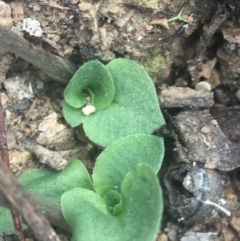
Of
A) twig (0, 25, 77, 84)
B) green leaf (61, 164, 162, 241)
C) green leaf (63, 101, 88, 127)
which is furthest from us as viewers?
green leaf (63, 101, 88, 127)

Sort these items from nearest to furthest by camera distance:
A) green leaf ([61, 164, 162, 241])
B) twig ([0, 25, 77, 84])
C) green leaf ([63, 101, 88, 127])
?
green leaf ([61, 164, 162, 241]) → twig ([0, 25, 77, 84]) → green leaf ([63, 101, 88, 127])

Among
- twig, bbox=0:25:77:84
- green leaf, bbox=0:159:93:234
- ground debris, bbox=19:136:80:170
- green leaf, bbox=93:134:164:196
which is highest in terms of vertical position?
twig, bbox=0:25:77:84

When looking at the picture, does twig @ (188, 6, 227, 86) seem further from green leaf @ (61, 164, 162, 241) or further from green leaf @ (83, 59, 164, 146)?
green leaf @ (61, 164, 162, 241)

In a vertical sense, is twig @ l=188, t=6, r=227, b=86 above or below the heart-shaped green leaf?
above

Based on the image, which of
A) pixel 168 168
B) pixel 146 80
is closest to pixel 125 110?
pixel 146 80

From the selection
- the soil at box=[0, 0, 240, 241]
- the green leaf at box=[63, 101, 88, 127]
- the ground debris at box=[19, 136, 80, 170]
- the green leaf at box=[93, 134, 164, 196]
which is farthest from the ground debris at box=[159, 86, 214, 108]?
the ground debris at box=[19, 136, 80, 170]

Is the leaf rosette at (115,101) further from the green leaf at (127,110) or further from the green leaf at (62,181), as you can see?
the green leaf at (62,181)

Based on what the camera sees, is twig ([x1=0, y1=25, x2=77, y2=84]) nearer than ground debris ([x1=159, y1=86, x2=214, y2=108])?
Yes
